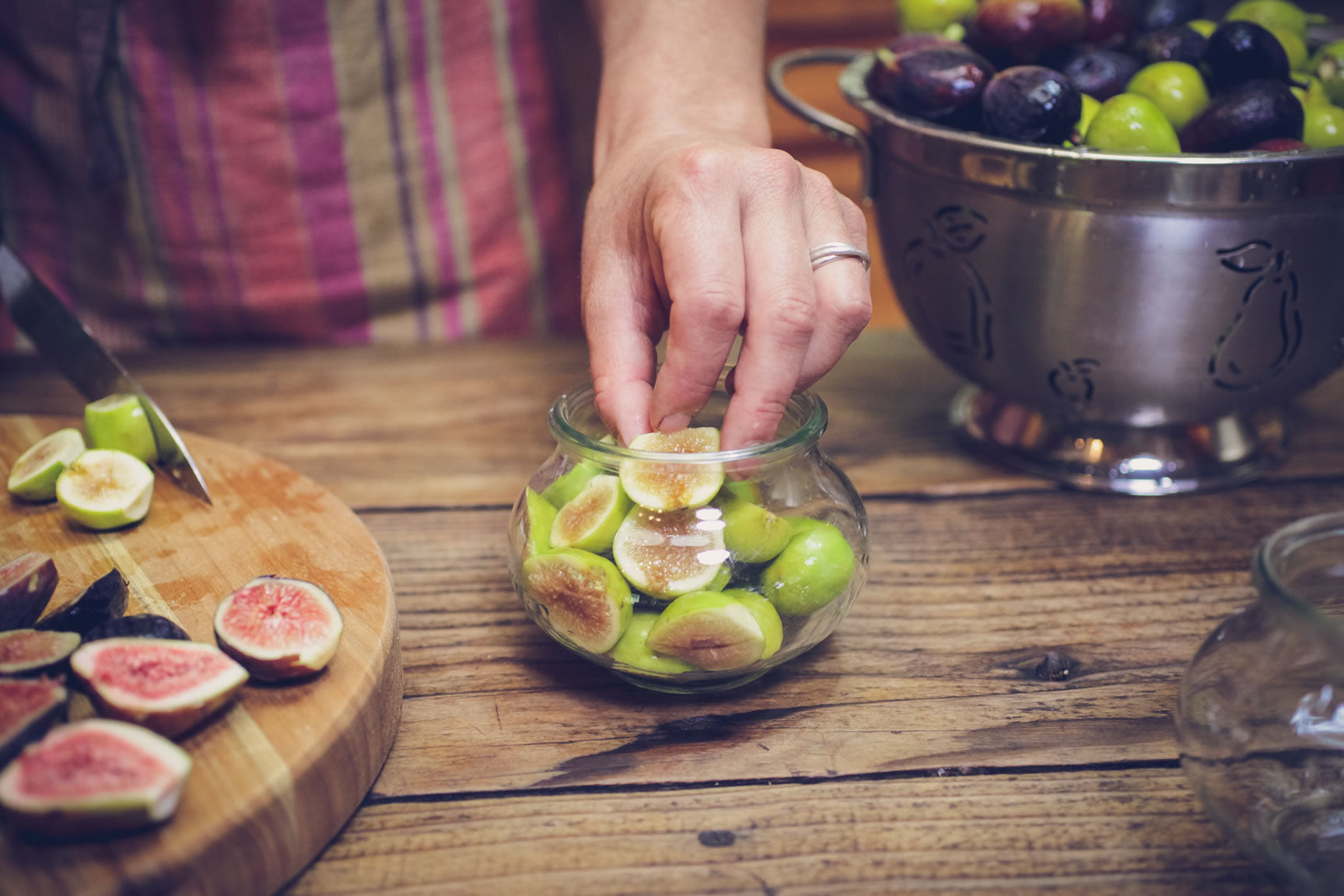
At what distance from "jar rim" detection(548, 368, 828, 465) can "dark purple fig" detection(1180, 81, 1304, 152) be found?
0.52 metres

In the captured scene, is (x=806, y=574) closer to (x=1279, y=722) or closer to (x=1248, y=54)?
(x=1279, y=722)

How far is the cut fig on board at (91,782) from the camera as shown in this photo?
0.63 metres

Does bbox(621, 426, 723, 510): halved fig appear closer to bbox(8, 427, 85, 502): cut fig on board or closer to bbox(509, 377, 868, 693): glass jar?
bbox(509, 377, 868, 693): glass jar

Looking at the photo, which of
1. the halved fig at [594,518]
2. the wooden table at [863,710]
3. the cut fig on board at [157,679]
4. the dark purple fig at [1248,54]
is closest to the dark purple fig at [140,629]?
the cut fig on board at [157,679]

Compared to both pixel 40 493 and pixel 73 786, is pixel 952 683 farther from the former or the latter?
pixel 40 493

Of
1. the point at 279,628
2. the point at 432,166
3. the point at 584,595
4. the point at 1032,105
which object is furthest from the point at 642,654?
the point at 432,166

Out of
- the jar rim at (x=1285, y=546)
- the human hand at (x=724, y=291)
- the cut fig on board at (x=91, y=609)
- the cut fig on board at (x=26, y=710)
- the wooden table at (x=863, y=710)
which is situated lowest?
the wooden table at (x=863, y=710)

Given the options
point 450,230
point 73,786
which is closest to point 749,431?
point 73,786

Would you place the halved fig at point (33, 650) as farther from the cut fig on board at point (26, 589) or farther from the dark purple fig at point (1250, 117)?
the dark purple fig at point (1250, 117)

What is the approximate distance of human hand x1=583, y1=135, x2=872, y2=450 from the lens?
844 mm

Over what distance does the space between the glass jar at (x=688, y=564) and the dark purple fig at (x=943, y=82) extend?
46 centimetres

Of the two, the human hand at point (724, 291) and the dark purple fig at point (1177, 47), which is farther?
the dark purple fig at point (1177, 47)

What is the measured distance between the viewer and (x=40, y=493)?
1.09 meters

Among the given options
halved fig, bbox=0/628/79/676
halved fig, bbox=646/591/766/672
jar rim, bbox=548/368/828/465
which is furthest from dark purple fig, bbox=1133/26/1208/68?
halved fig, bbox=0/628/79/676
